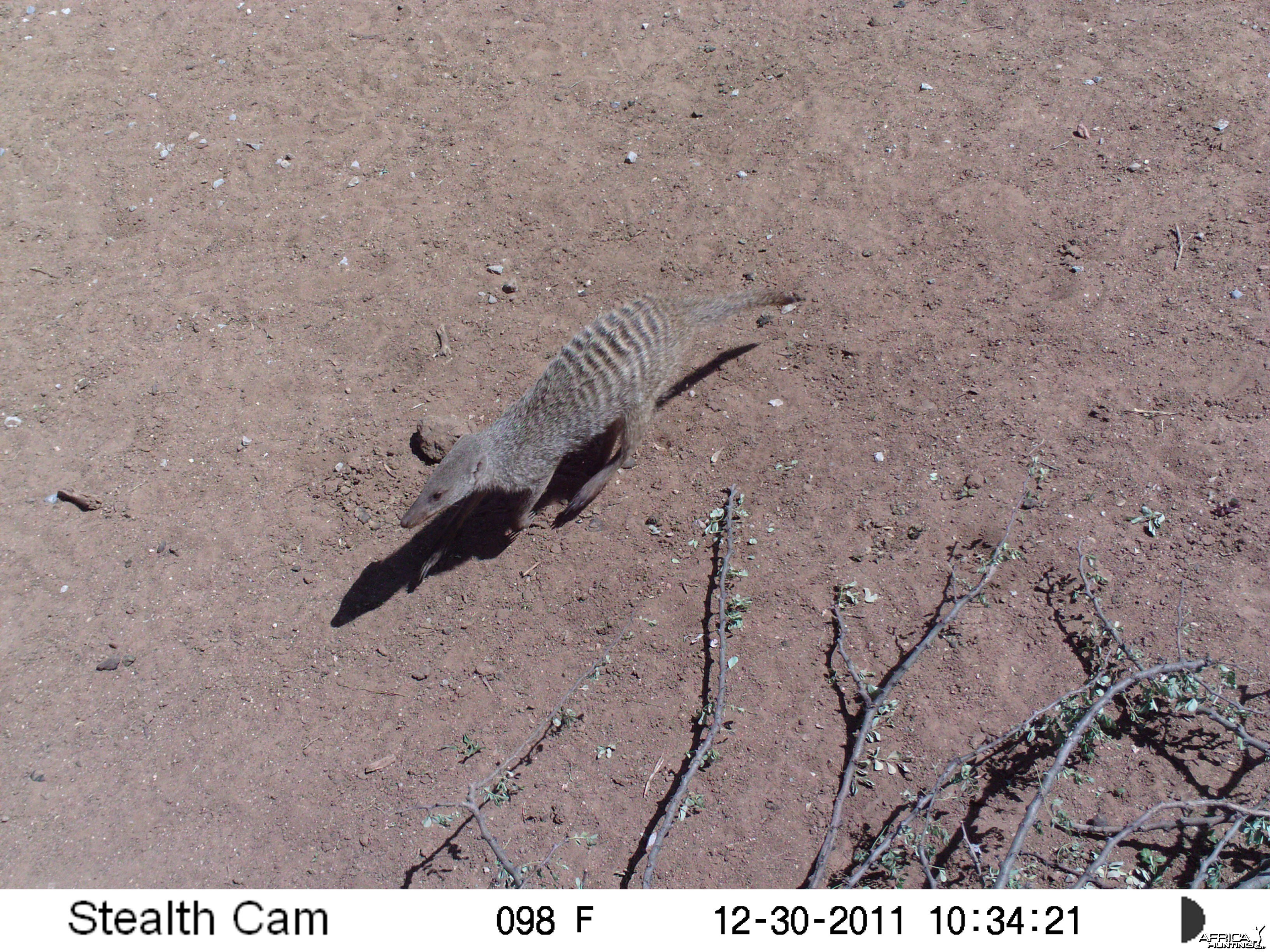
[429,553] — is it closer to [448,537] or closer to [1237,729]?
[448,537]

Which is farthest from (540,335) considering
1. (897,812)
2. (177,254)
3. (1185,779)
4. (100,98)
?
(100,98)

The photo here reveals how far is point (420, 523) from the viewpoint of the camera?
3311 millimetres

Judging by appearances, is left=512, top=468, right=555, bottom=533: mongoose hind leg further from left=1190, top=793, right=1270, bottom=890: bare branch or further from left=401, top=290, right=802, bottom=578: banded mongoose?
left=1190, top=793, right=1270, bottom=890: bare branch

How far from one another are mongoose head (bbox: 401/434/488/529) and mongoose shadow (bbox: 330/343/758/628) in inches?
15.6

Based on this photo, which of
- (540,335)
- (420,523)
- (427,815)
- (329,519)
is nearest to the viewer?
(427,815)

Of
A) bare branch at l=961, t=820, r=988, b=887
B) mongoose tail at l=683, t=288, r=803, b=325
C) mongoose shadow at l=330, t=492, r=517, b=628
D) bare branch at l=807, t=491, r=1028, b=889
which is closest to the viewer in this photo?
bare branch at l=961, t=820, r=988, b=887

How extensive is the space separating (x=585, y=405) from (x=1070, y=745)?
93.9 inches

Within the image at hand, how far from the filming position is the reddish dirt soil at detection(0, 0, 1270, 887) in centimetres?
306

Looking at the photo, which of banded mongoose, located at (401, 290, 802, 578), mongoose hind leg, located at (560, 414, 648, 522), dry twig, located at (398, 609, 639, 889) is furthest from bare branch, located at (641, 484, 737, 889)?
banded mongoose, located at (401, 290, 802, 578)

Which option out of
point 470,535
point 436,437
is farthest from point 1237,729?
point 436,437

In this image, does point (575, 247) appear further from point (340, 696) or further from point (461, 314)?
point (340, 696)

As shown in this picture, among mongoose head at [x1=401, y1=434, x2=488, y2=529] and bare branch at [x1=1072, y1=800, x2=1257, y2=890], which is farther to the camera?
mongoose head at [x1=401, y1=434, x2=488, y2=529]

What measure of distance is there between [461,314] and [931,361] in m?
2.61

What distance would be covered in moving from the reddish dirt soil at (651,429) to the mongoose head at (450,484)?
0.47 meters
